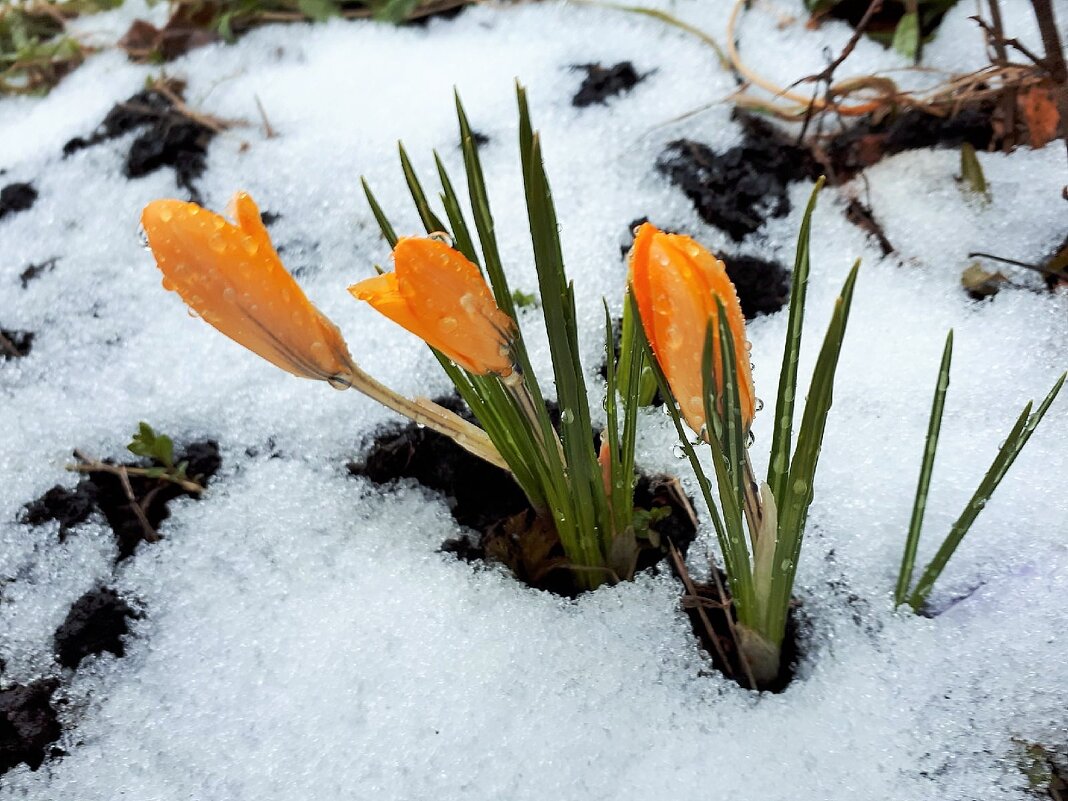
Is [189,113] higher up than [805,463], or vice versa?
[189,113]

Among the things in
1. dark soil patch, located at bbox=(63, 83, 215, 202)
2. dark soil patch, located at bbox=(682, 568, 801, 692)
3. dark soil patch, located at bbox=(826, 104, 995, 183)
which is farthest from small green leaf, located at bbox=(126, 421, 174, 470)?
dark soil patch, located at bbox=(826, 104, 995, 183)

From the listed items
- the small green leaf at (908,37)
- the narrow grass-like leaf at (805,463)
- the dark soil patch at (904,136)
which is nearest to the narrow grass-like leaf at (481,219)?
the narrow grass-like leaf at (805,463)

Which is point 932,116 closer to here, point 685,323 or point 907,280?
point 907,280

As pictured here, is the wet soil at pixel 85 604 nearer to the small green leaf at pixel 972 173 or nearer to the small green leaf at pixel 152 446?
the small green leaf at pixel 152 446

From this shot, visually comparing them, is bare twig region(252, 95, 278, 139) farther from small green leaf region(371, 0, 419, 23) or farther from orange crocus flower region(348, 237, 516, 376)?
orange crocus flower region(348, 237, 516, 376)

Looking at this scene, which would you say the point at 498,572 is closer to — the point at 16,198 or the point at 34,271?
the point at 34,271

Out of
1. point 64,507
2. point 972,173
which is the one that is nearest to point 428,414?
point 64,507

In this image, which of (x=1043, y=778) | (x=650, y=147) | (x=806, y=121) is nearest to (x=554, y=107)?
(x=650, y=147)
